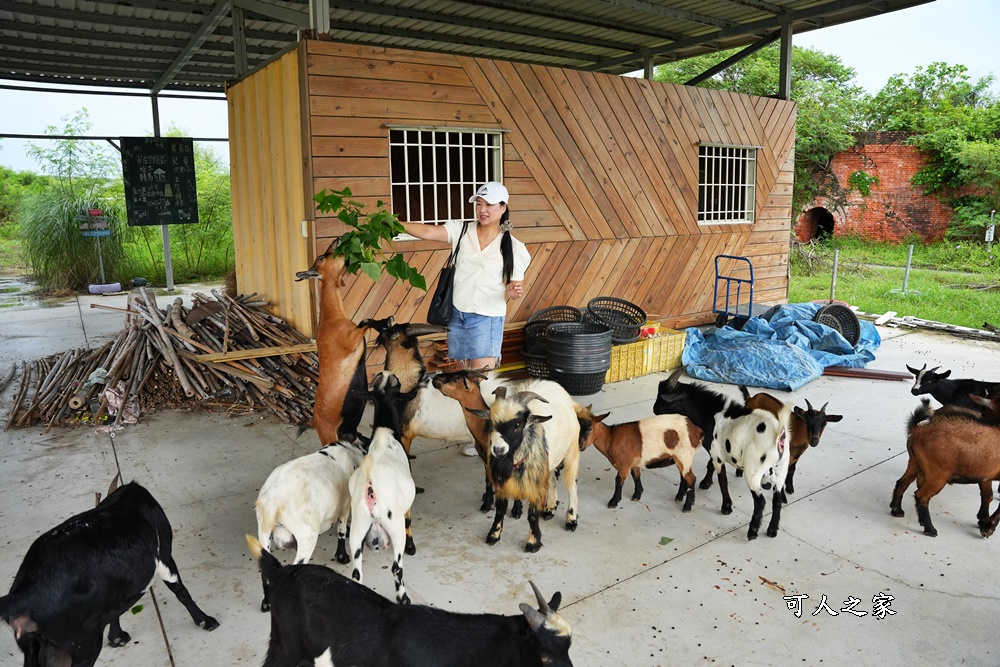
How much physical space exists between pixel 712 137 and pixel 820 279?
6540 millimetres

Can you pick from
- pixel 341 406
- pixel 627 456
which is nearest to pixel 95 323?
pixel 341 406

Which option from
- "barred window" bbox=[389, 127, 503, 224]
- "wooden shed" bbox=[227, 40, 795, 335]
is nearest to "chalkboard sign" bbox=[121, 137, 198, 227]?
"wooden shed" bbox=[227, 40, 795, 335]

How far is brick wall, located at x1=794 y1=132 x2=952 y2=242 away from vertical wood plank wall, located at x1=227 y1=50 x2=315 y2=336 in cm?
1600

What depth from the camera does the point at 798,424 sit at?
4.44 meters

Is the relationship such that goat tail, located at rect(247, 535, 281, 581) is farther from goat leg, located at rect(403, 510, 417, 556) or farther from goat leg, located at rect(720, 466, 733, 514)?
goat leg, located at rect(720, 466, 733, 514)

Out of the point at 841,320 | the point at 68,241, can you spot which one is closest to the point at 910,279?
the point at 841,320

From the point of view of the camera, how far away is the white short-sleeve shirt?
468cm

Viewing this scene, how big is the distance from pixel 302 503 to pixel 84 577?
3.15ft

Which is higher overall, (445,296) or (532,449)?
(445,296)

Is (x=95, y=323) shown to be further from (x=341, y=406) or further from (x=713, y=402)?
(x=713, y=402)

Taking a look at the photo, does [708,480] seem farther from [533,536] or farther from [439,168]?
[439,168]

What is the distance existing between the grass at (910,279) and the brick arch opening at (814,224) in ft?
3.73

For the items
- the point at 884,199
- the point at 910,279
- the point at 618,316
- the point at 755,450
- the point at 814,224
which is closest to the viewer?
the point at 755,450

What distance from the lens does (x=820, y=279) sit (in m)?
14.5
